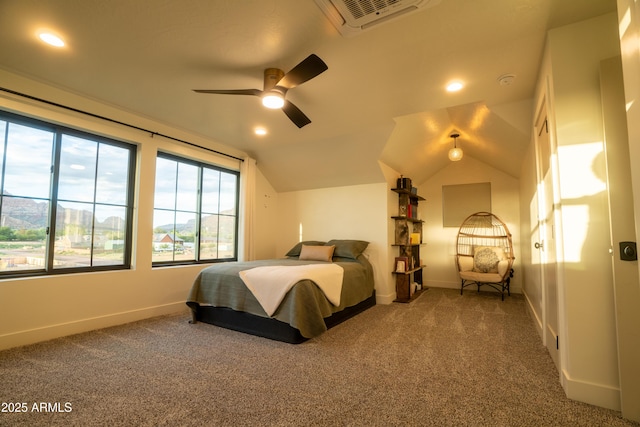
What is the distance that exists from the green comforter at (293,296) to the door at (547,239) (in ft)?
6.10

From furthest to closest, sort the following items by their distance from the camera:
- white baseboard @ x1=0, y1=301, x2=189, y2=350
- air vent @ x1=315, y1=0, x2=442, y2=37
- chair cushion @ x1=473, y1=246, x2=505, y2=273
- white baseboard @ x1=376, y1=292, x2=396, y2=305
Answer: chair cushion @ x1=473, y1=246, x2=505, y2=273 < white baseboard @ x1=376, y1=292, x2=396, y2=305 < white baseboard @ x1=0, y1=301, x2=189, y2=350 < air vent @ x1=315, y1=0, x2=442, y2=37

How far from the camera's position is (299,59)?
2285 mm

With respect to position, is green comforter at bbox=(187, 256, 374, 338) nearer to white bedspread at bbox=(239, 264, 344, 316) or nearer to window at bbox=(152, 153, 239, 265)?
white bedspread at bbox=(239, 264, 344, 316)

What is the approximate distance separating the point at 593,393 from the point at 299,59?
2.94 meters

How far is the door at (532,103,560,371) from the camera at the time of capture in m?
2.22

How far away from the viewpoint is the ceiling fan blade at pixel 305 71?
190cm

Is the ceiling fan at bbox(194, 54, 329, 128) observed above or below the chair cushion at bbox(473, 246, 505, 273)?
above

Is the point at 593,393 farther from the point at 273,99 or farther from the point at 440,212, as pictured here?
the point at 440,212

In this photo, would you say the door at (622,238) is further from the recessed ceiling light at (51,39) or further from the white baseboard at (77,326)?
the white baseboard at (77,326)

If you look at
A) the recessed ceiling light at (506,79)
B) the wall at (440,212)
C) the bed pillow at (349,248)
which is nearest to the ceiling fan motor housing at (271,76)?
the recessed ceiling light at (506,79)

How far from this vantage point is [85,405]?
1.67m

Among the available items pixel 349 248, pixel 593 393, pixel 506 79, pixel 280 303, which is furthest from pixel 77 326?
pixel 506 79

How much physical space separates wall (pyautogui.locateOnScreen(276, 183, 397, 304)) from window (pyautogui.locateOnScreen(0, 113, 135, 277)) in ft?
8.41

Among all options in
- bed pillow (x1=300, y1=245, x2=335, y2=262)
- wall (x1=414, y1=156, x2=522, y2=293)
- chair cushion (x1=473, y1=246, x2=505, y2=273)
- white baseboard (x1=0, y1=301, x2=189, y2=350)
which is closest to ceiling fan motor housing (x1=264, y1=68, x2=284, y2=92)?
bed pillow (x1=300, y1=245, x2=335, y2=262)
